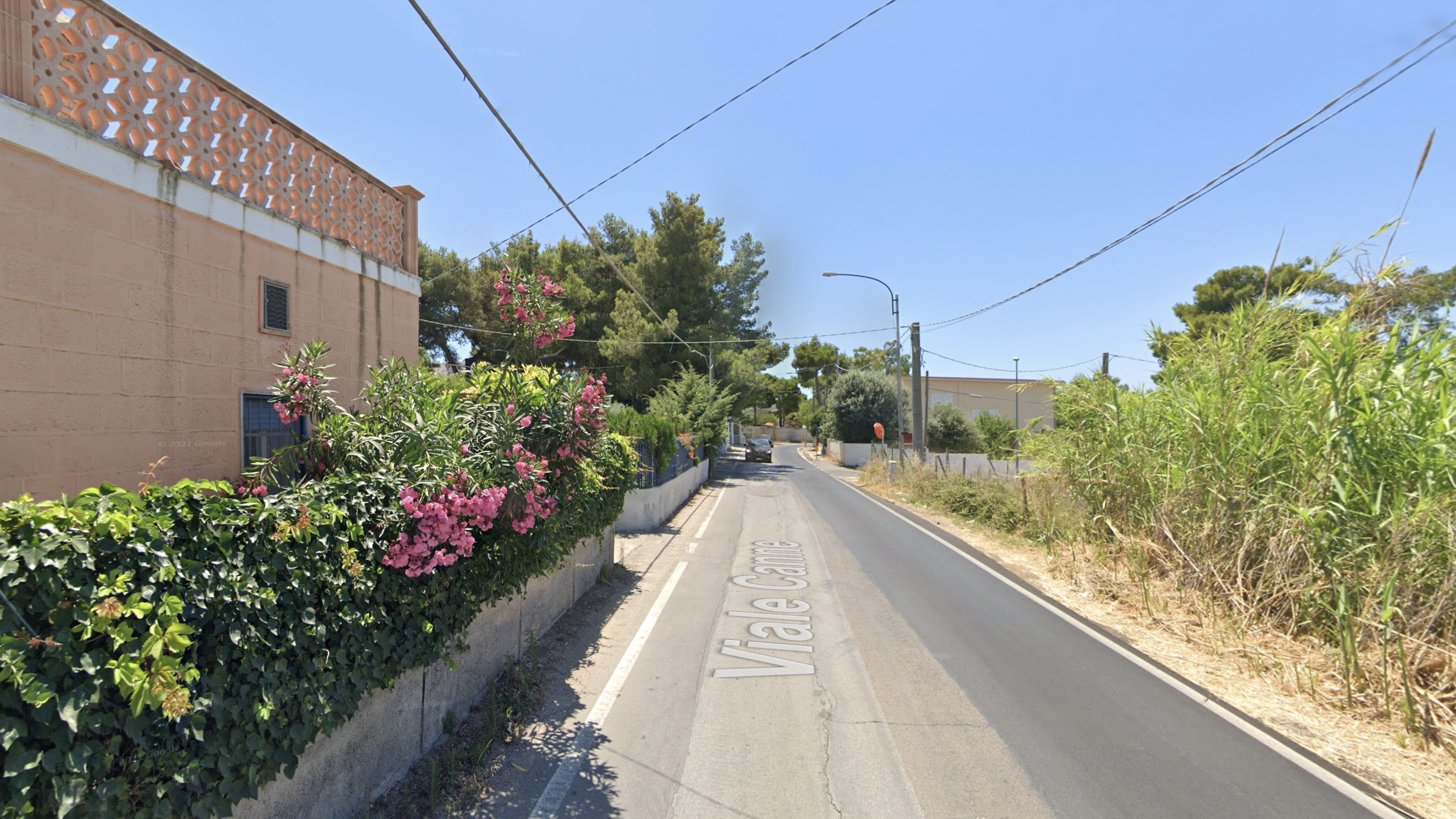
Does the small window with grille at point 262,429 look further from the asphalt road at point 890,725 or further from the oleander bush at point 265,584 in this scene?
the asphalt road at point 890,725

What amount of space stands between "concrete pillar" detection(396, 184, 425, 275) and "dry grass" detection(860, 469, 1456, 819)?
9388 millimetres

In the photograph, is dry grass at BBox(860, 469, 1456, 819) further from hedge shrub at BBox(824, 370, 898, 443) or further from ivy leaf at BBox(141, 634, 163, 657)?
hedge shrub at BBox(824, 370, 898, 443)

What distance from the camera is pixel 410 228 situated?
8.07 metres

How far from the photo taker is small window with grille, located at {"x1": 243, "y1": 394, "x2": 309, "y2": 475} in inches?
214

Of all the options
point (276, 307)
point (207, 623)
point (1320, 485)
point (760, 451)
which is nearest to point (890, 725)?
point (207, 623)

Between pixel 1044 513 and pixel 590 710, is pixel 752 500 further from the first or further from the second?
pixel 590 710

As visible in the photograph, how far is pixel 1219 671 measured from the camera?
567cm

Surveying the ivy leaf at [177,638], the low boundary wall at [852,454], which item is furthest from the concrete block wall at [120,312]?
the low boundary wall at [852,454]

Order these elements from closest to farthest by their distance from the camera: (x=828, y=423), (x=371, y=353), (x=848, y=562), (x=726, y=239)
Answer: (x=371, y=353), (x=848, y=562), (x=726, y=239), (x=828, y=423)

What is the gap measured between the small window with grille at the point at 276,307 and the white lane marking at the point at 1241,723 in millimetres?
8533

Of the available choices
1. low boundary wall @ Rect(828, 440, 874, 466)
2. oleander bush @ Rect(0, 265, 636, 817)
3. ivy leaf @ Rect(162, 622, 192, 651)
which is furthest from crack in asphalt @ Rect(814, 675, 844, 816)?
low boundary wall @ Rect(828, 440, 874, 466)

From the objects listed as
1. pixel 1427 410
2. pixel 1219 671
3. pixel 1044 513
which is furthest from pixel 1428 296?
pixel 1044 513

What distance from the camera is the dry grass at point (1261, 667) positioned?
410 cm

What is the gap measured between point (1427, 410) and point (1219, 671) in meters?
2.76
